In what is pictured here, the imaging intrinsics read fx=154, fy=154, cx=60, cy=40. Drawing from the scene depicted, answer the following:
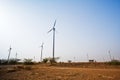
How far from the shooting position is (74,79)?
500 inches

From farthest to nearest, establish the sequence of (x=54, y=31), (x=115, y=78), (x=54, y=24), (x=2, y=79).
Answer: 1. (x=54, y=24)
2. (x=54, y=31)
3. (x=2, y=79)
4. (x=115, y=78)

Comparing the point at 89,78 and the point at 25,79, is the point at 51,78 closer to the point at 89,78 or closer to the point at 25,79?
the point at 25,79

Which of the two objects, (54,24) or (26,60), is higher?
(54,24)

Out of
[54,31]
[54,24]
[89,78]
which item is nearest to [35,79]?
[89,78]

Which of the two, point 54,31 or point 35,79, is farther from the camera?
point 54,31

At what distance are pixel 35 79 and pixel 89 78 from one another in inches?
181

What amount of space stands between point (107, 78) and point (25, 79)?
6999 mm

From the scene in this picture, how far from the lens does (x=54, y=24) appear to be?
145 ft

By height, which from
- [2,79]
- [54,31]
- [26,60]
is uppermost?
[54,31]

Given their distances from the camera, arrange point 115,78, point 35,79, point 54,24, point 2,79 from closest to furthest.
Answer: point 115,78 < point 35,79 < point 2,79 < point 54,24

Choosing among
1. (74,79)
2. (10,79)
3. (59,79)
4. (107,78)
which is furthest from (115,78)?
(10,79)

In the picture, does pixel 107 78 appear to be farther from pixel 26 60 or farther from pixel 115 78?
pixel 26 60

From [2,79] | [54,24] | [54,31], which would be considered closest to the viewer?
[2,79]

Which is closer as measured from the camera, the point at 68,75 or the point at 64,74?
the point at 68,75
